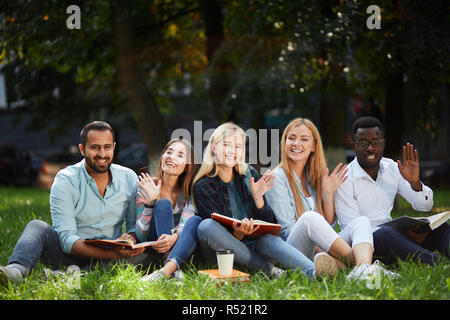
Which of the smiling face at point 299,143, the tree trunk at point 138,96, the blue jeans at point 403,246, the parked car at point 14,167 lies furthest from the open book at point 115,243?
the parked car at point 14,167

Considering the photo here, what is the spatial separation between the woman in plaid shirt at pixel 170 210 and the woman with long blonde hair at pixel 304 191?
699 mm

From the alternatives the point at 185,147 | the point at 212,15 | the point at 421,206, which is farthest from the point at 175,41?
the point at 421,206

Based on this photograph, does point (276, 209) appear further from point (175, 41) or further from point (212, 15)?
point (175, 41)

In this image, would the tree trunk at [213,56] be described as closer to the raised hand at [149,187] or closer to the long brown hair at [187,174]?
the long brown hair at [187,174]

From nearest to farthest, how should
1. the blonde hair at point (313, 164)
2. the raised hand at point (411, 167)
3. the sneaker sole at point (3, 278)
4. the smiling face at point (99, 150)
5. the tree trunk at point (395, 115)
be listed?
1. the sneaker sole at point (3, 278)
2. the smiling face at point (99, 150)
3. the raised hand at point (411, 167)
4. the blonde hair at point (313, 164)
5. the tree trunk at point (395, 115)

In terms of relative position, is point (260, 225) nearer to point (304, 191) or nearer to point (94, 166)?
point (304, 191)

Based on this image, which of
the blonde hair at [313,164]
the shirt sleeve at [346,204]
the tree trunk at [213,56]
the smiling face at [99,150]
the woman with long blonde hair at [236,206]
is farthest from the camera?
the tree trunk at [213,56]

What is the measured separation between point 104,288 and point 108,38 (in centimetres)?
780

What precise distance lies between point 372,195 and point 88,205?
225 cm

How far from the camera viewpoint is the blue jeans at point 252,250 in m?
3.73

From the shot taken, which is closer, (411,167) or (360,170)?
(411,167)

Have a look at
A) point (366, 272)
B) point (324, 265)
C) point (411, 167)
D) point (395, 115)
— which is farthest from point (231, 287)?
point (395, 115)

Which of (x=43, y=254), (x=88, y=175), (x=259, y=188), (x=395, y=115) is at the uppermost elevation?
(x=395, y=115)

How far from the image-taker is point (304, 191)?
429 cm
